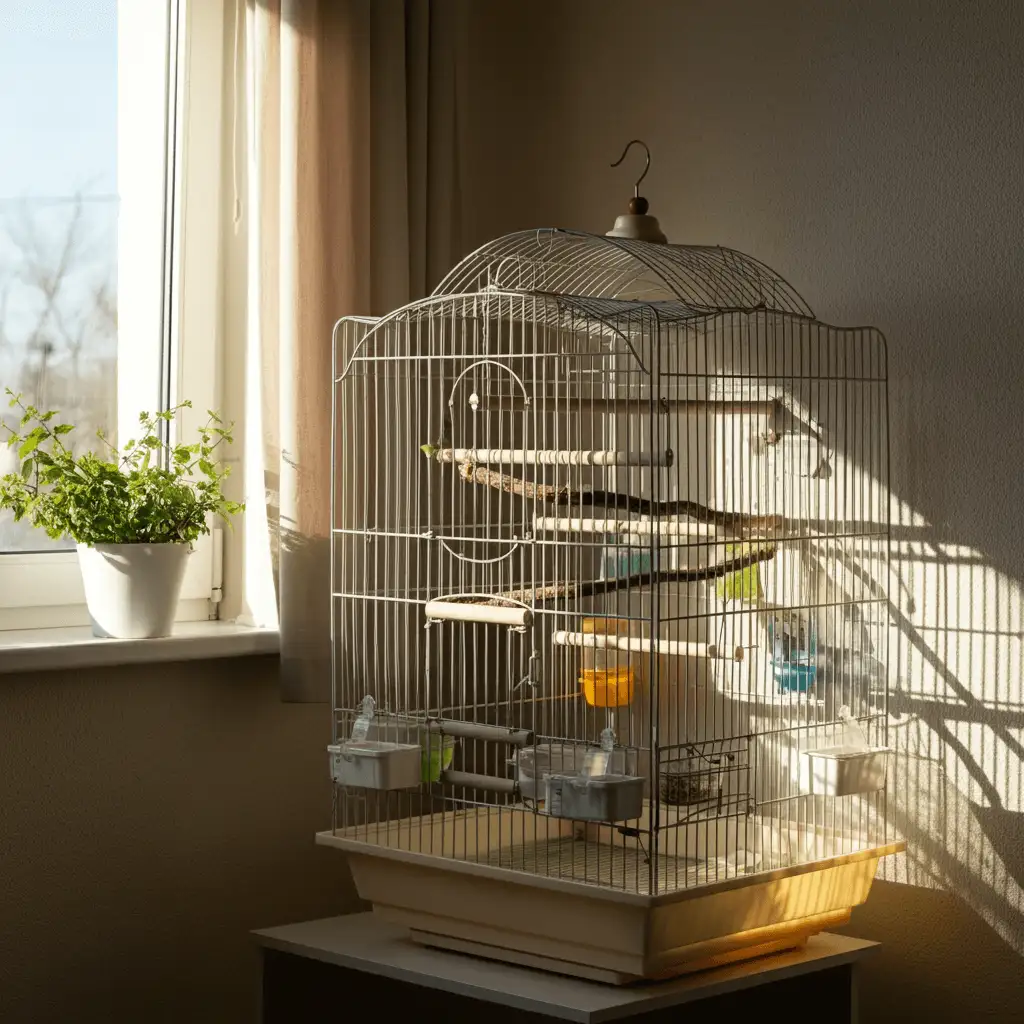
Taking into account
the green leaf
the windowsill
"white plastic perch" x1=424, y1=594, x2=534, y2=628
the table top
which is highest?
the green leaf

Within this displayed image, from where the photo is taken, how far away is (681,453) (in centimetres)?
263

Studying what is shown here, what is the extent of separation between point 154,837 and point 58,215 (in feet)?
3.37

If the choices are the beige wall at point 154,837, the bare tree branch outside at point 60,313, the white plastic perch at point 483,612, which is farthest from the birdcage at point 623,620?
the bare tree branch outside at point 60,313

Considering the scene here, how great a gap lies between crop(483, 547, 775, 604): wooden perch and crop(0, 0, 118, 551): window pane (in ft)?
2.67

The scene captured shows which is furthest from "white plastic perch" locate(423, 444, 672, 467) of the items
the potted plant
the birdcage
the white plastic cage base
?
the white plastic cage base

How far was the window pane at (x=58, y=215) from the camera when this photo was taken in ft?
7.97

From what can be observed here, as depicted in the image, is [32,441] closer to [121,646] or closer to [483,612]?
[121,646]

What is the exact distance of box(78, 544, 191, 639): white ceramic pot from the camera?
235cm

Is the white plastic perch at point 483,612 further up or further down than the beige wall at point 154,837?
further up

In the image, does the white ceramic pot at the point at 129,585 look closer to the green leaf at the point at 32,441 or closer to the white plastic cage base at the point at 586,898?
the green leaf at the point at 32,441

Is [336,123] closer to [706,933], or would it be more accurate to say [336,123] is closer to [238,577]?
[238,577]

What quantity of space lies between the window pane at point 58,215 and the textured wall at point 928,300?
3.29 feet

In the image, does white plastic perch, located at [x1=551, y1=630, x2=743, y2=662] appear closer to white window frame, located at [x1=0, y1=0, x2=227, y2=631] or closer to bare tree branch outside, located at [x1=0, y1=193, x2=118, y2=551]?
white window frame, located at [x1=0, y1=0, x2=227, y2=631]

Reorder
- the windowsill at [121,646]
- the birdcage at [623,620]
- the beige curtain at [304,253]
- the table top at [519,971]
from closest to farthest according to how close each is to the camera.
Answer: the table top at [519,971], the birdcage at [623,620], the windowsill at [121,646], the beige curtain at [304,253]
